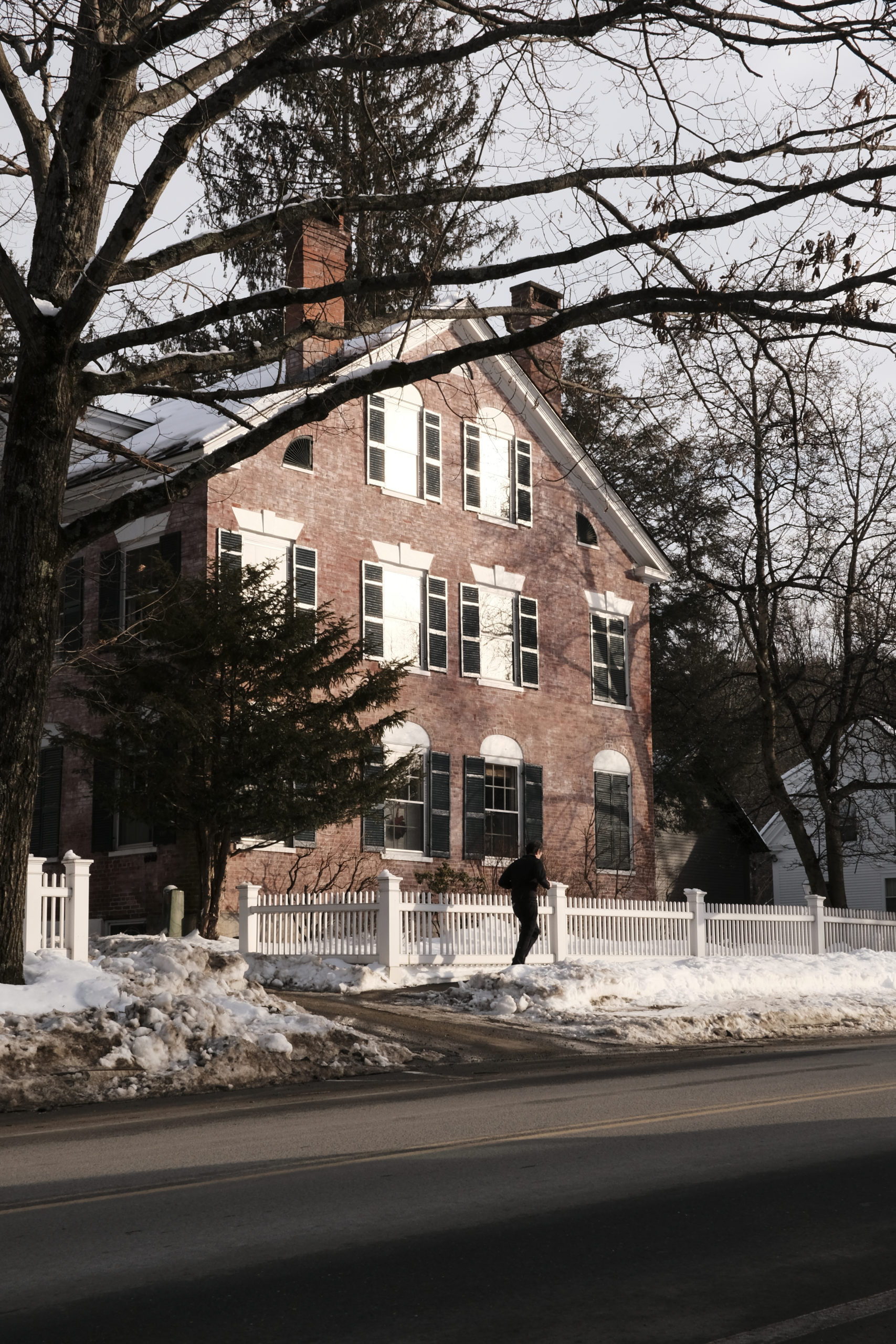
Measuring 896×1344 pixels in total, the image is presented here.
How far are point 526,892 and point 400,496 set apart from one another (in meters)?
10.1

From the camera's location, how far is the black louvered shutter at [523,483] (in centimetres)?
2956

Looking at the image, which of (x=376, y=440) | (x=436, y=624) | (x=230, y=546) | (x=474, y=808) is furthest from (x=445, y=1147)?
(x=376, y=440)

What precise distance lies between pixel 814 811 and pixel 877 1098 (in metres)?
29.1

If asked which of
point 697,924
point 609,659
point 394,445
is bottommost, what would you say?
point 697,924

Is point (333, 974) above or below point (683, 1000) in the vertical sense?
above

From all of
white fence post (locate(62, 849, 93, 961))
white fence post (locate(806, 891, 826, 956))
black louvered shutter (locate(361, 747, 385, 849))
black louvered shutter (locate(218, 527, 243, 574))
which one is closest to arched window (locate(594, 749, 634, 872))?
white fence post (locate(806, 891, 826, 956))

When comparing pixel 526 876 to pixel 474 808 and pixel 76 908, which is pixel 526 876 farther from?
pixel 474 808

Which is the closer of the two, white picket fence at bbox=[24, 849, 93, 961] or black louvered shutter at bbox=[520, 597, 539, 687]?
white picket fence at bbox=[24, 849, 93, 961]

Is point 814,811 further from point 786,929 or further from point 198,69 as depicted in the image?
point 198,69

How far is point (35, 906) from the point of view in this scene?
15945 mm

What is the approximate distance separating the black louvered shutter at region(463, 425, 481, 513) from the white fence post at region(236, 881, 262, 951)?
35.9 ft

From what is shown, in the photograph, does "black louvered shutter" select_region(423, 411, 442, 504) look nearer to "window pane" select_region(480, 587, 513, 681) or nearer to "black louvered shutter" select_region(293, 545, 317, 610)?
"window pane" select_region(480, 587, 513, 681)

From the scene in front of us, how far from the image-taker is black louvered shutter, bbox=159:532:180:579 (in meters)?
24.0

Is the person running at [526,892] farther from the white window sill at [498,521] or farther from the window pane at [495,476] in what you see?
the window pane at [495,476]
